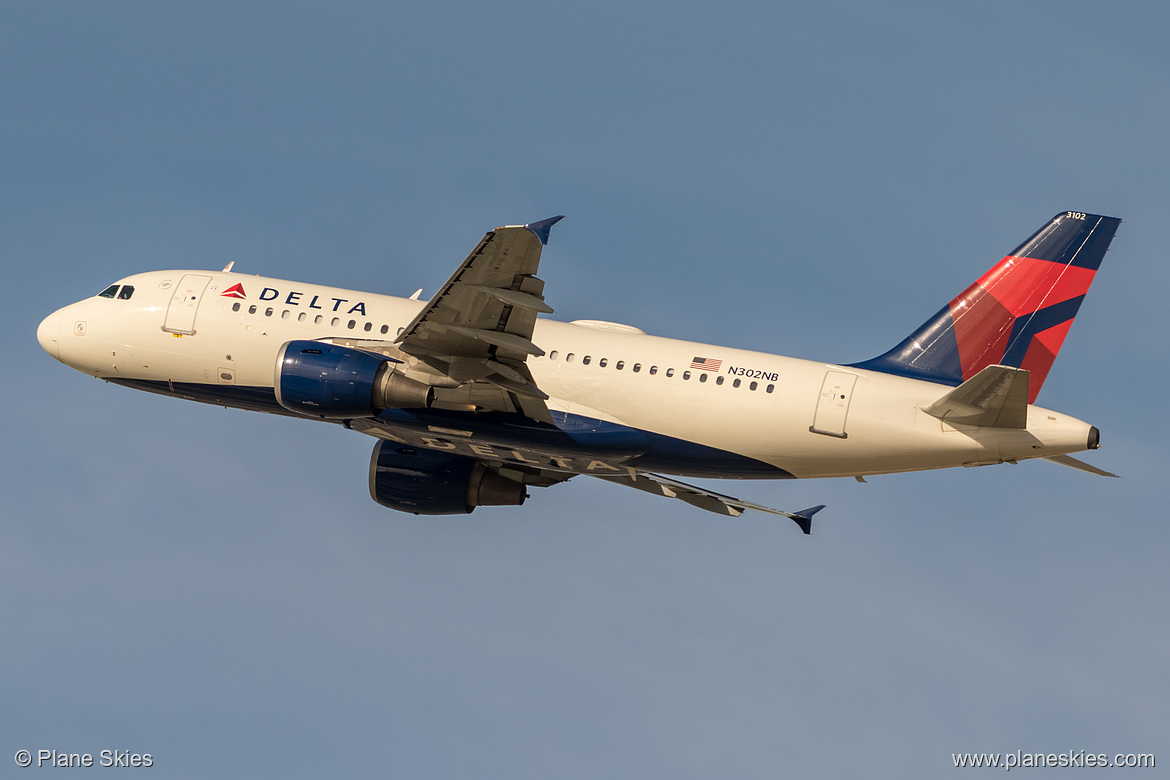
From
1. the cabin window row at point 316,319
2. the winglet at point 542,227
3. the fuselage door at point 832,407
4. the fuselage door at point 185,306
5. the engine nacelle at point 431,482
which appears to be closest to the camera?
the winglet at point 542,227

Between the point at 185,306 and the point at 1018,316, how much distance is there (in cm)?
2391

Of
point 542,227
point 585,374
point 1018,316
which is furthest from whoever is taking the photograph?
point 1018,316

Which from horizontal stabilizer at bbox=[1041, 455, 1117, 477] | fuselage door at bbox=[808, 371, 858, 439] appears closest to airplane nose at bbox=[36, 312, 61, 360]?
fuselage door at bbox=[808, 371, 858, 439]

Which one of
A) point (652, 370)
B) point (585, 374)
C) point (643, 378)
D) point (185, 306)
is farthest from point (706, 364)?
point (185, 306)

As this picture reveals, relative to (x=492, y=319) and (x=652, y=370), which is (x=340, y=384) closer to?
(x=492, y=319)

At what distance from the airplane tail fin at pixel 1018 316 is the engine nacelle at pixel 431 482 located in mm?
11956

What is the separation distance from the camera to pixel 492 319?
3156 cm

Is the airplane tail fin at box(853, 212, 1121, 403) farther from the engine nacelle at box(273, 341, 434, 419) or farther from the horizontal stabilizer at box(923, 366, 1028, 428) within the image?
the engine nacelle at box(273, 341, 434, 419)

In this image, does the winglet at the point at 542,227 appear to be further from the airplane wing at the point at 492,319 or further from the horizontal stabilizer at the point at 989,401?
the horizontal stabilizer at the point at 989,401

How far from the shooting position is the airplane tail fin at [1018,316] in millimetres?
35500

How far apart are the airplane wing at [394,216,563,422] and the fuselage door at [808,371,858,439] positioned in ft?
23.4

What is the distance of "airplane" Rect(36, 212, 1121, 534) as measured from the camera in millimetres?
32219

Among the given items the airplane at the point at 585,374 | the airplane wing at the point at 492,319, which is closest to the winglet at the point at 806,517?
the airplane at the point at 585,374

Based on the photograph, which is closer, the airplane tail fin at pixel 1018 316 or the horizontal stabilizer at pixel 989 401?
the horizontal stabilizer at pixel 989 401
